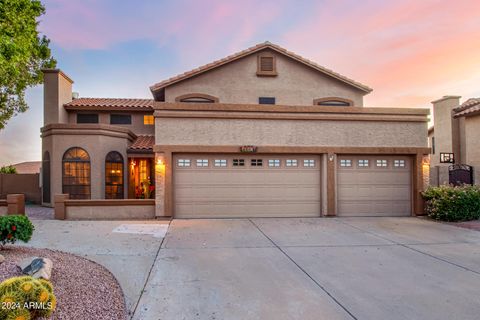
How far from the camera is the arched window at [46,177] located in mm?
14391

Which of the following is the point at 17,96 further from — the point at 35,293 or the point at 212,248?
the point at 35,293

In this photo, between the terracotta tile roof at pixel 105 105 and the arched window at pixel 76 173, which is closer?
the arched window at pixel 76 173

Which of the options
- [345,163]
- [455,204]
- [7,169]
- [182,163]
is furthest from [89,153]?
[455,204]

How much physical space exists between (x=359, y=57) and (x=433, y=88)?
827cm

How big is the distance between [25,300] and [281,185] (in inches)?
373

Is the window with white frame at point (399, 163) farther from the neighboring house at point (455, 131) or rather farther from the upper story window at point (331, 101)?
the neighboring house at point (455, 131)

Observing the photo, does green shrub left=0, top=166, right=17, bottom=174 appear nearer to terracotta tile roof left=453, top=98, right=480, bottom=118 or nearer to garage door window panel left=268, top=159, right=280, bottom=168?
garage door window panel left=268, top=159, right=280, bottom=168

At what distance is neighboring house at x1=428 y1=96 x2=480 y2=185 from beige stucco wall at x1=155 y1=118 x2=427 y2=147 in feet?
23.1

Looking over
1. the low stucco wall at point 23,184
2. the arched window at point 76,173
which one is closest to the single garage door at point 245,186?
the arched window at point 76,173

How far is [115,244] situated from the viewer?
24.6 feet

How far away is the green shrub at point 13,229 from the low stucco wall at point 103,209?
5079mm

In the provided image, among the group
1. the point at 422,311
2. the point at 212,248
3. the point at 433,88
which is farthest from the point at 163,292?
the point at 433,88

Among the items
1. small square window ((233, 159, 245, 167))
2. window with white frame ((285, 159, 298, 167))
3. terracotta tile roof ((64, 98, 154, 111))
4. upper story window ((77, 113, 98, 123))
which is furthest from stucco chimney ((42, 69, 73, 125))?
window with white frame ((285, 159, 298, 167))

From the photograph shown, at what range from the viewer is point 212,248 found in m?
7.20
